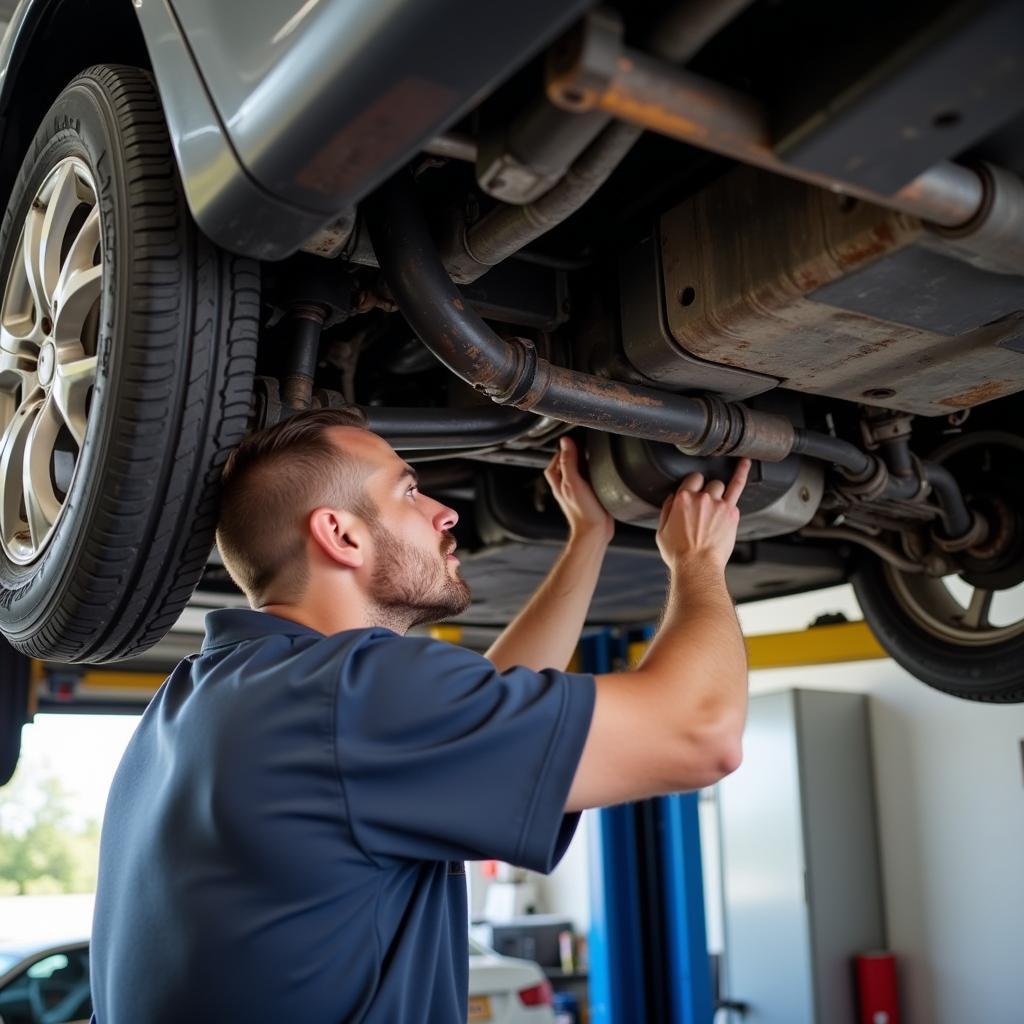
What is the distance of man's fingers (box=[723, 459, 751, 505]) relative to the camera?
168 cm

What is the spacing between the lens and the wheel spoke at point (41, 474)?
4.74ft

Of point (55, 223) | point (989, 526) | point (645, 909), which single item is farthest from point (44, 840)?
point (55, 223)

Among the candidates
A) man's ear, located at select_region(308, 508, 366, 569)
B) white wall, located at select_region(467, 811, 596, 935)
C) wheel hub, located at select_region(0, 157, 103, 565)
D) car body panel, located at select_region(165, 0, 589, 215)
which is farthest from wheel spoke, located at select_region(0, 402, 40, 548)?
white wall, located at select_region(467, 811, 596, 935)

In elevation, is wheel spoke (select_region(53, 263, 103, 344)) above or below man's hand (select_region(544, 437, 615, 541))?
above

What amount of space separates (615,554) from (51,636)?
1.28 m

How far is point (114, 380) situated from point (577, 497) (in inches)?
35.9

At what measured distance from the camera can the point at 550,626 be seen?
6.08ft

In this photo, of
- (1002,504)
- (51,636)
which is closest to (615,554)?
(1002,504)

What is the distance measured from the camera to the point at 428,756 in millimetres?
1097

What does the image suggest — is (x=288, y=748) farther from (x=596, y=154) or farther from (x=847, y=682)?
(x=847, y=682)

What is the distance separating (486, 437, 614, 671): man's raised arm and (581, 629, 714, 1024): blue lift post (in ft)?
6.14

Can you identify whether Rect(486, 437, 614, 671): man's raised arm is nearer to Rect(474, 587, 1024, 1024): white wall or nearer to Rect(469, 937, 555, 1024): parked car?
Rect(469, 937, 555, 1024): parked car

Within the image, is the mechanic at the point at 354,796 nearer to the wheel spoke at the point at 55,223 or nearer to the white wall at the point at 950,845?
the wheel spoke at the point at 55,223

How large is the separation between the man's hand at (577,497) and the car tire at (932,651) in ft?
2.90
